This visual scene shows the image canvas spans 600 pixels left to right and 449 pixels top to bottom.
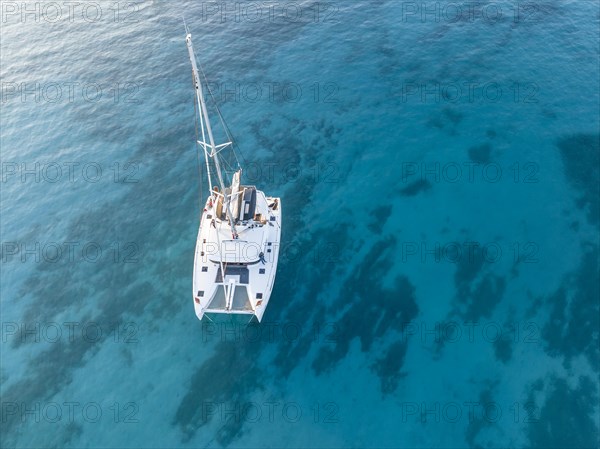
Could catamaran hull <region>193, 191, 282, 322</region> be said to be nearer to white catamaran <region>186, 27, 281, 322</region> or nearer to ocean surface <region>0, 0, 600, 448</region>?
white catamaran <region>186, 27, 281, 322</region>

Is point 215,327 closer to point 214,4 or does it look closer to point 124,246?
point 124,246

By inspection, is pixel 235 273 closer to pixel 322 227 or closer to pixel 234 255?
pixel 234 255

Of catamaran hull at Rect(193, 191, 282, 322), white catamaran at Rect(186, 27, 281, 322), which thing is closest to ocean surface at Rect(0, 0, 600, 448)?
catamaran hull at Rect(193, 191, 282, 322)

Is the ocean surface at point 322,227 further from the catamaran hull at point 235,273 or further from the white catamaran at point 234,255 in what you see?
the white catamaran at point 234,255

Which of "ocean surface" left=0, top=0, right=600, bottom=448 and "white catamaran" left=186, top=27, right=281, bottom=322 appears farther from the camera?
"white catamaran" left=186, top=27, right=281, bottom=322

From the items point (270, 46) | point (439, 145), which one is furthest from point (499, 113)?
point (270, 46)

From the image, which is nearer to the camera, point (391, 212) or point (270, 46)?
point (391, 212)
